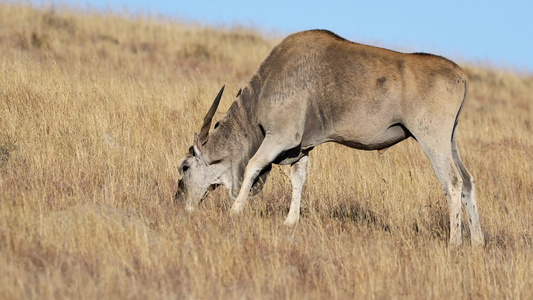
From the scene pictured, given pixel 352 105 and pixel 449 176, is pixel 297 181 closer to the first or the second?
pixel 352 105

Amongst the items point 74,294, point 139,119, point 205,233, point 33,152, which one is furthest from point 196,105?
point 74,294

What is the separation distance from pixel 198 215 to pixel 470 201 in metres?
3.21

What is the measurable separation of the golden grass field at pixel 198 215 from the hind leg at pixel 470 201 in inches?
6.8

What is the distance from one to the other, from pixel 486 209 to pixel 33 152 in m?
6.43

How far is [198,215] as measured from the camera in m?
8.04

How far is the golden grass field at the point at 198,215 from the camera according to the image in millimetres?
5812

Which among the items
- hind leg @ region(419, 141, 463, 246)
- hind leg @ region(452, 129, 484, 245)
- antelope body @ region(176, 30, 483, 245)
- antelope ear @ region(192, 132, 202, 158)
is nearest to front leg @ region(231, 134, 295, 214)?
antelope body @ region(176, 30, 483, 245)

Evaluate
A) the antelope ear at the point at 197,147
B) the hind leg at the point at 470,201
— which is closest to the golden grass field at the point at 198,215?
the hind leg at the point at 470,201

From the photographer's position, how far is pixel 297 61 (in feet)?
27.1

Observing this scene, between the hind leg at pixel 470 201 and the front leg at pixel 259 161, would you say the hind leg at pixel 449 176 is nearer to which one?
the hind leg at pixel 470 201

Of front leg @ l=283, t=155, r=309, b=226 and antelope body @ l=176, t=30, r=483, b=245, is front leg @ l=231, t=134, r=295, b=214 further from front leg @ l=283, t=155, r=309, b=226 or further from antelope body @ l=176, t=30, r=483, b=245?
front leg @ l=283, t=155, r=309, b=226

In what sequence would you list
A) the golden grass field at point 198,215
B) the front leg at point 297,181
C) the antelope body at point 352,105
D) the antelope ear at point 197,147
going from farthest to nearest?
the front leg at point 297,181
the antelope ear at point 197,147
the antelope body at point 352,105
the golden grass field at point 198,215

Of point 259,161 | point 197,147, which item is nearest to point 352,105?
point 259,161

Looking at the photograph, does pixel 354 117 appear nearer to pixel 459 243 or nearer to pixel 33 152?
pixel 459 243
